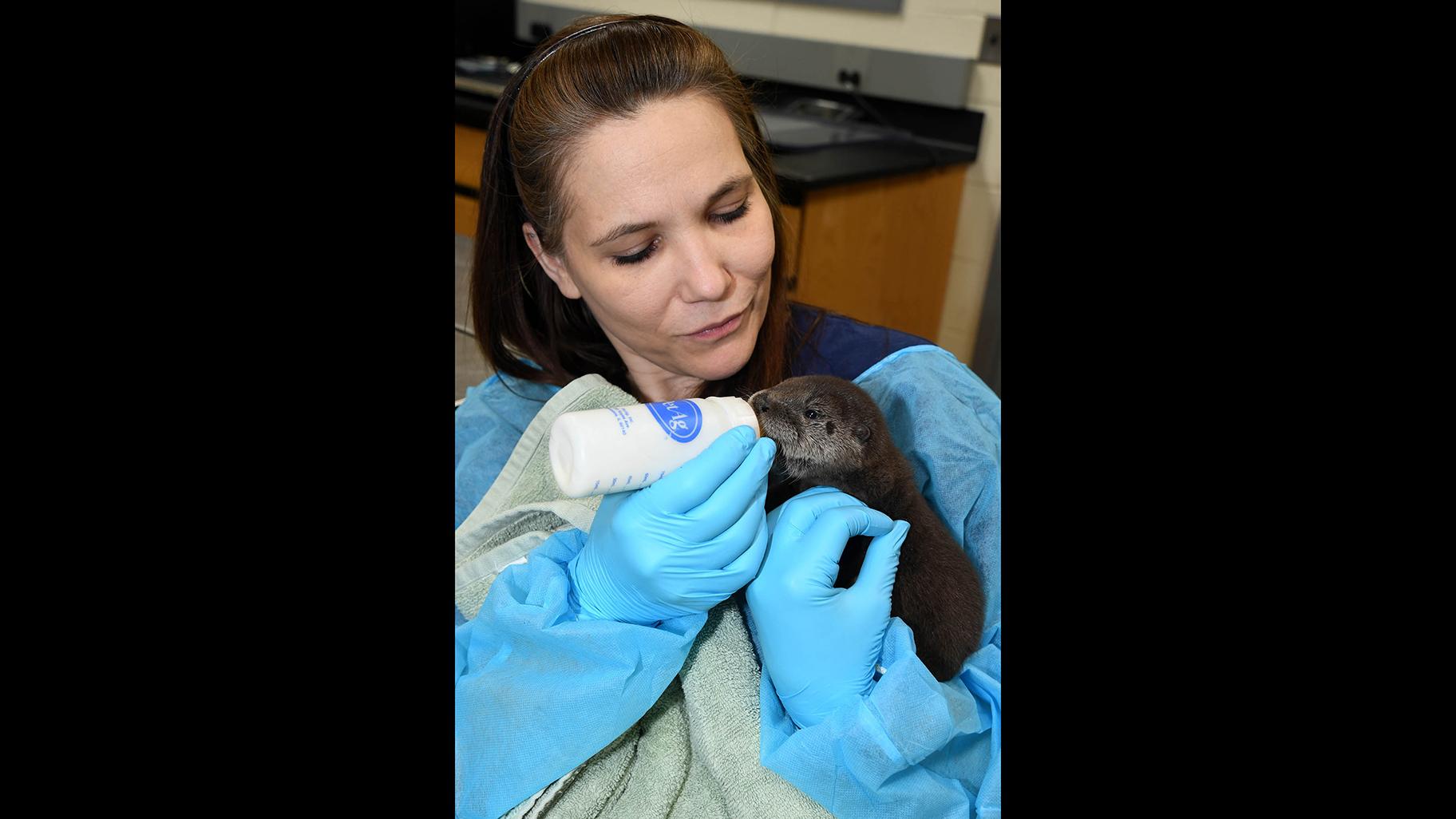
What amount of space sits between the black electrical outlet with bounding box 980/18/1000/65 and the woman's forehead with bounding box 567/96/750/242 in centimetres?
23

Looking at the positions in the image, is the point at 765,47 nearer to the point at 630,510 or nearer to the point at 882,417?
the point at 882,417

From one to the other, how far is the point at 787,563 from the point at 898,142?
0.60 metres

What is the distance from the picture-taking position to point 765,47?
2.97 feet

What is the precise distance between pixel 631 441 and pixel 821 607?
0.24 meters

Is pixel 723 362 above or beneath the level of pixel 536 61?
beneath

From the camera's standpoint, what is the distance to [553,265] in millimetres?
929

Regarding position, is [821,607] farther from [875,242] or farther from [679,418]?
[875,242]

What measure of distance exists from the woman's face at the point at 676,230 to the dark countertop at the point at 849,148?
0.58ft

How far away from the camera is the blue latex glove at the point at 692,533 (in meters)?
0.73

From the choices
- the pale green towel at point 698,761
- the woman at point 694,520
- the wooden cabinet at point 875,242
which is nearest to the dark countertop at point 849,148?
the wooden cabinet at point 875,242

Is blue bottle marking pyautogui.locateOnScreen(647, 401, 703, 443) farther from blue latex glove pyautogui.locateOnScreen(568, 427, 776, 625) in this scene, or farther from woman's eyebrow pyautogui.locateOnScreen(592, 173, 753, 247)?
woman's eyebrow pyautogui.locateOnScreen(592, 173, 753, 247)

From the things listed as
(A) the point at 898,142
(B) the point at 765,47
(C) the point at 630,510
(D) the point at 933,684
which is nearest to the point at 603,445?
(C) the point at 630,510

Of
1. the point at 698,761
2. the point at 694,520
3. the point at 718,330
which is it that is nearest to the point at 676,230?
the point at 718,330

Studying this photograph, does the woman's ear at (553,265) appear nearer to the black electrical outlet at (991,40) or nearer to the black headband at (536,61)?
the black headband at (536,61)
